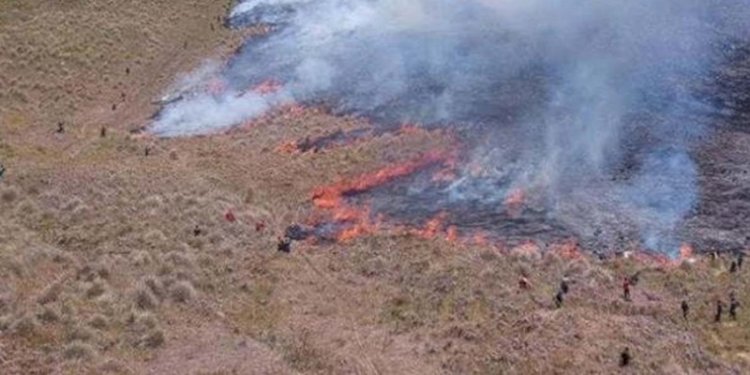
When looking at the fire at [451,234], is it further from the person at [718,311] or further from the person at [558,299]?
the person at [718,311]

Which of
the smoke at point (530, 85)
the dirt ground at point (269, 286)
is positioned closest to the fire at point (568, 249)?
the dirt ground at point (269, 286)

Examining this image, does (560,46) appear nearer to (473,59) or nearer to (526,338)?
(473,59)

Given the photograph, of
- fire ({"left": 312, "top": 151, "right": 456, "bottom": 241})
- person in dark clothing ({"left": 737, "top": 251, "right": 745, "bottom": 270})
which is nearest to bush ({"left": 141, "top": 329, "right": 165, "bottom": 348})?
fire ({"left": 312, "top": 151, "right": 456, "bottom": 241})

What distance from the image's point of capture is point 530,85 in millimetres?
54031

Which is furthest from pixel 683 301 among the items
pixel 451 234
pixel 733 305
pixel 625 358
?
pixel 451 234

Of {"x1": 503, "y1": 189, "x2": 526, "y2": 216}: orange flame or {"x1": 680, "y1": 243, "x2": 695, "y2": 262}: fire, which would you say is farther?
{"x1": 503, "y1": 189, "x2": 526, "y2": 216}: orange flame

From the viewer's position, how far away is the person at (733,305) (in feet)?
112

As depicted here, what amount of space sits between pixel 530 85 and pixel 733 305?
75.5 ft

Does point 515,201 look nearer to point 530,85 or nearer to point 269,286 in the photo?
point 530,85

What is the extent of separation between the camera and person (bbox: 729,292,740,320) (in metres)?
34.1

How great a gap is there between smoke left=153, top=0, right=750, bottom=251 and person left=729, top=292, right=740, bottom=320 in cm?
449

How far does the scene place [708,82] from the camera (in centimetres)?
5184

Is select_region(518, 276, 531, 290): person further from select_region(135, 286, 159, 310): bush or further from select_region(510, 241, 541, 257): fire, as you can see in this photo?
select_region(135, 286, 159, 310): bush

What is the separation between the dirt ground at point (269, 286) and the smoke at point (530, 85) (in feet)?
13.3
